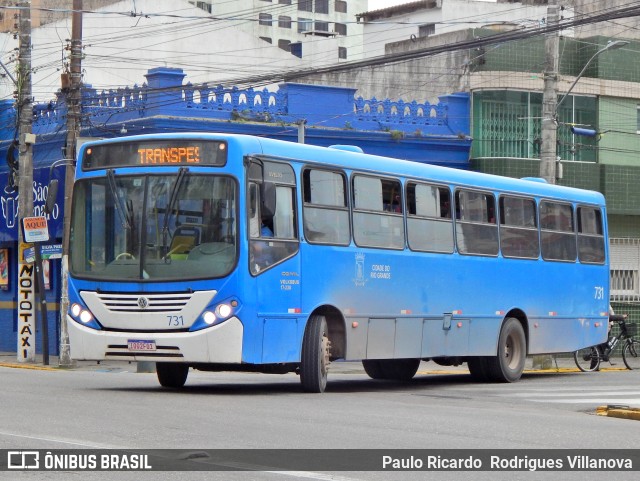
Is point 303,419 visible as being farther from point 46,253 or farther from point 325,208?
point 46,253

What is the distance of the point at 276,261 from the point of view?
16734 millimetres

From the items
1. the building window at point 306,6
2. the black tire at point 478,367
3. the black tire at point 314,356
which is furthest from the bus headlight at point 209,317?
the building window at point 306,6

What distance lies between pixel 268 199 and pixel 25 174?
620 inches

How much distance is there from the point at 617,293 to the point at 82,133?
1395cm

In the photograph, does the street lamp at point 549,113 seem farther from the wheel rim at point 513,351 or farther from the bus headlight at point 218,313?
the bus headlight at point 218,313

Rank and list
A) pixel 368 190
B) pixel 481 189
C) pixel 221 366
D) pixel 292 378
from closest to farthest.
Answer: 1. pixel 221 366
2. pixel 368 190
3. pixel 481 189
4. pixel 292 378

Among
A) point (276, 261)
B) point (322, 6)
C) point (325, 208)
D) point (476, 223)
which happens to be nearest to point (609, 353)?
point (476, 223)

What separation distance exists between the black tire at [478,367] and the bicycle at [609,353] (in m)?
4.84

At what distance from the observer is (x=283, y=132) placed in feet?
107

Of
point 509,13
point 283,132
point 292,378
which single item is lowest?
point 292,378

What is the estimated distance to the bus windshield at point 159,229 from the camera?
16250 millimetres

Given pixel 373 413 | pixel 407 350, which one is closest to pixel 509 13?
pixel 407 350

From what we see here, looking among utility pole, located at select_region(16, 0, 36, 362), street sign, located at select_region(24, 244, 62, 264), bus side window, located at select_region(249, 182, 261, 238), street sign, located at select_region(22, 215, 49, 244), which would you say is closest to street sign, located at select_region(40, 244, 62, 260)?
street sign, located at select_region(24, 244, 62, 264)

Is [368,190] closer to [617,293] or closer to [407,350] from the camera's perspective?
[407,350]
